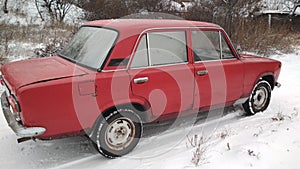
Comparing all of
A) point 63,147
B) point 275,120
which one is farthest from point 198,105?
point 63,147

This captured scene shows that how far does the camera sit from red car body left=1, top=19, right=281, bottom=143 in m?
3.14

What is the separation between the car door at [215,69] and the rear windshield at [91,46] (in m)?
1.32

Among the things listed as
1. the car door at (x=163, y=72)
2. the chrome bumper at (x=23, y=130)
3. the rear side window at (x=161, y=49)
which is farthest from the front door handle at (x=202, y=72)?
the chrome bumper at (x=23, y=130)

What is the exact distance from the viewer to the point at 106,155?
3.72m

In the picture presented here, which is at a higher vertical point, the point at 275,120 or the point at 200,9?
the point at 200,9

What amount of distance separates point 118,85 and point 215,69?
1703 millimetres

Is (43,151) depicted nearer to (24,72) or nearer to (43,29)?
(24,72)

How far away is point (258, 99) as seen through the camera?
17.5 ft

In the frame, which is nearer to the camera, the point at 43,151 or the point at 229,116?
the point at 43,151

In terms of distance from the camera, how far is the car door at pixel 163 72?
3.74 meters

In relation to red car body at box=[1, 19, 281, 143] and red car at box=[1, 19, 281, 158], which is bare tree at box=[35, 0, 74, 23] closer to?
red car at box=[1, 19, 281, 158]

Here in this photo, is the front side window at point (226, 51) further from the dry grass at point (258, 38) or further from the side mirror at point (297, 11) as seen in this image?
the side mirror at point (297, 11)

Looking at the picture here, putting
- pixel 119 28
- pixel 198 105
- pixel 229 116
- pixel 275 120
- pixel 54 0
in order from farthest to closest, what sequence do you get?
pixel 54 0
pixel 229 116
pixel 275 120
pixel 198 105
pixel 119 28

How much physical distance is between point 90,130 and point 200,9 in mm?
11273
